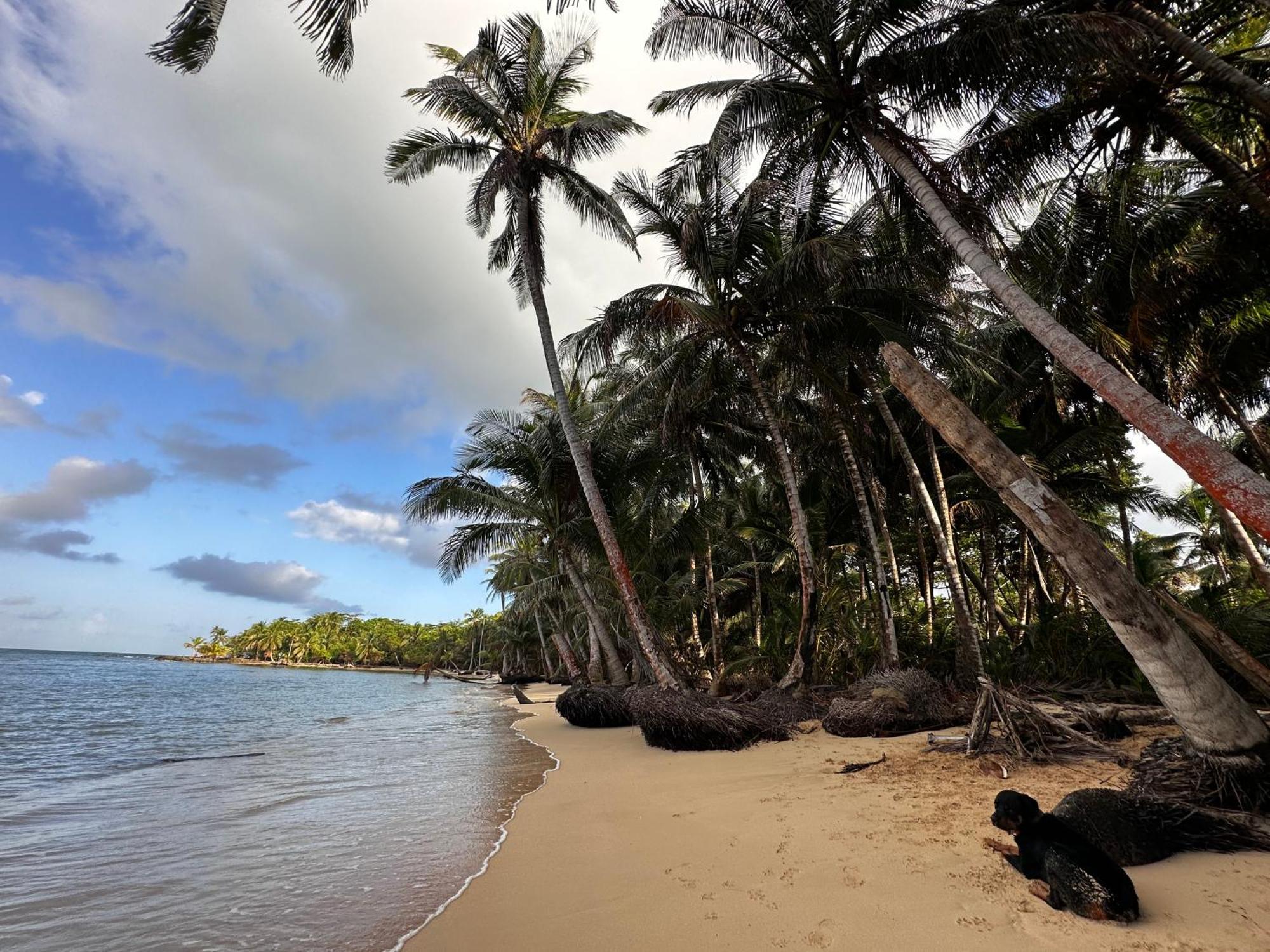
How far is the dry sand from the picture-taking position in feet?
8.81

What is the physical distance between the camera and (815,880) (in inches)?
136

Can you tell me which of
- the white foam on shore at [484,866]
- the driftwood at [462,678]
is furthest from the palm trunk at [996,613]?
the driftwood at [462,678]

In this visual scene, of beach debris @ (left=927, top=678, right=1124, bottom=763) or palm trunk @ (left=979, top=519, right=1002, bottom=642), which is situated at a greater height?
palm trunk @ (left=979, top=519, right=1002, bottom=642)

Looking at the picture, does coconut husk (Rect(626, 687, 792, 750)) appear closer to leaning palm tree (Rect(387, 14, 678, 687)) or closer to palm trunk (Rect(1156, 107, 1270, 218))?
leaning palm tree (Rect(387, 14, 678, 687))

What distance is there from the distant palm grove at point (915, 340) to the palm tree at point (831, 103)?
5 centimetres

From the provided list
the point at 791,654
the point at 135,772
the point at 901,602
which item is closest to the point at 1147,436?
the point at 791,654

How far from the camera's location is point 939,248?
1034cm

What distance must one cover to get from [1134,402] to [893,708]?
5244 millimetres

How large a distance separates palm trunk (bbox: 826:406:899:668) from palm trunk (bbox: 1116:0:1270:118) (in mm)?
7603

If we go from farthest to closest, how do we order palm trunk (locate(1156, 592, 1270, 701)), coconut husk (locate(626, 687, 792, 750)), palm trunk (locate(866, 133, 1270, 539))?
→ coconut husk (locate(626, 687, 792, 750)) → palm trunk (locate(1156, 592, 1270, 701)) → palm trunk (locate(866, 133, 1270, 539))

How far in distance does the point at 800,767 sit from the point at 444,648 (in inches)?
2943

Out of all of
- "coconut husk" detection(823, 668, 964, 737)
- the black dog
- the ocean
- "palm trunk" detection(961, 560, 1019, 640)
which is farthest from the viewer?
"palm trunk" detection(961, 560, 1019, 640)

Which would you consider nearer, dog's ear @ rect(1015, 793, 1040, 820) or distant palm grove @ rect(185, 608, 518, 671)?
dog's ear @ rect(1015, 793, 1040, 820)

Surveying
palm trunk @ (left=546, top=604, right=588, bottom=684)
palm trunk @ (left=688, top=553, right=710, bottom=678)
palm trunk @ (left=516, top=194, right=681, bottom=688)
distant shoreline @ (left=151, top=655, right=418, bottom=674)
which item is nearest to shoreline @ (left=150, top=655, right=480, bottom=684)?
distant shoreline @ (left=151, top=655, right=418, bottom=674)
